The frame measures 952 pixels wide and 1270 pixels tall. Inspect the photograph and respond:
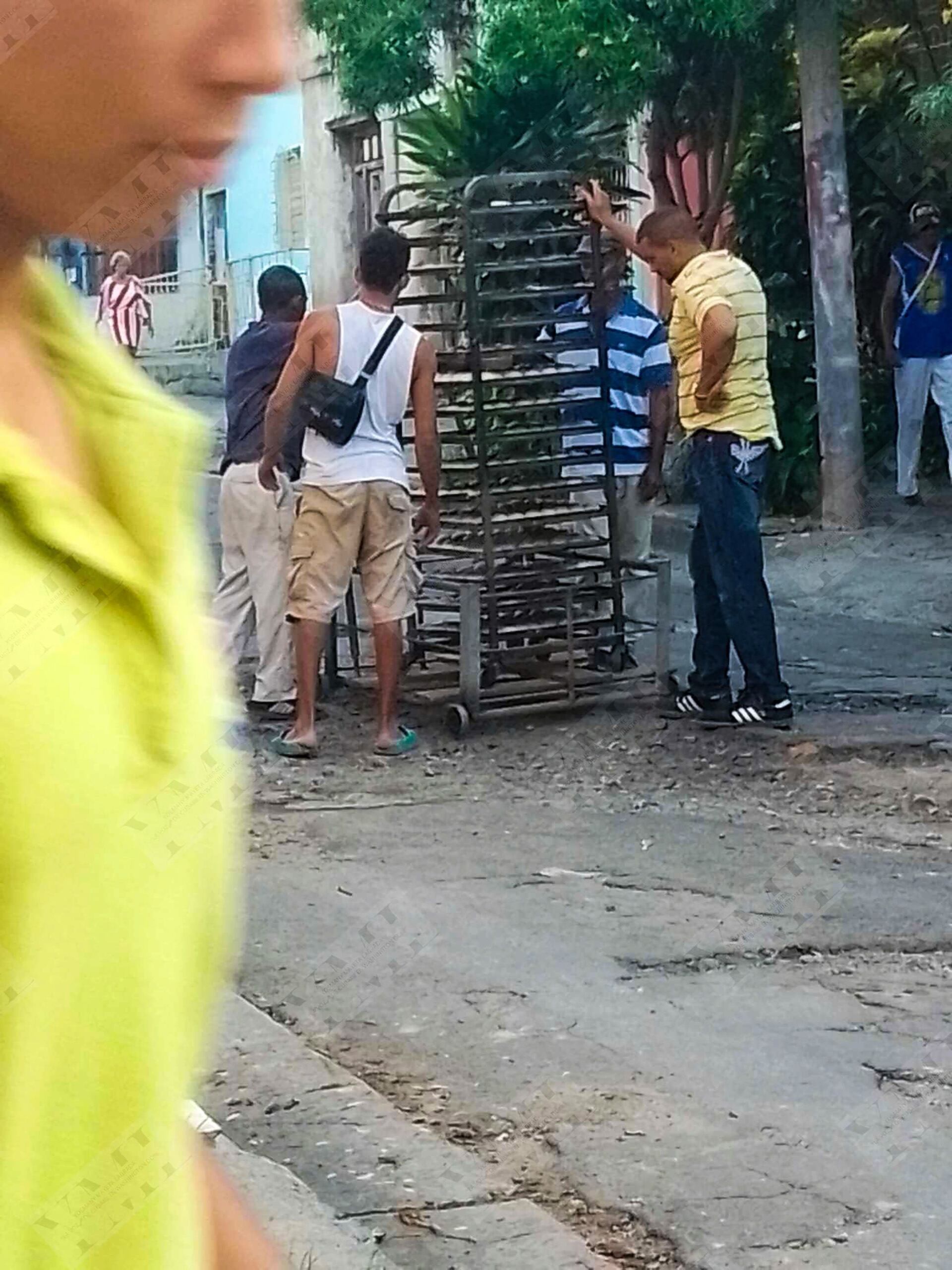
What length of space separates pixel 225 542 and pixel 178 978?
789cm

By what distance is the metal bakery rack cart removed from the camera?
8.12 m

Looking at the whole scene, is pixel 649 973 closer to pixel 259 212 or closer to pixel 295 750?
pixel 295 750

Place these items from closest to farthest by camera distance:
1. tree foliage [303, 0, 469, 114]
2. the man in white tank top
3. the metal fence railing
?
1. the man in white tank top
2. tree foliage [303, 0, 469, 114]
3. the metal fence railing

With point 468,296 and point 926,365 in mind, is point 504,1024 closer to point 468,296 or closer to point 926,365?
point 468,296

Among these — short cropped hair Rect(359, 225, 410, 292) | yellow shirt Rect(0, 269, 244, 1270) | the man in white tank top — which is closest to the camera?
yellow shirt Rect(0, 269, 244, 1270)

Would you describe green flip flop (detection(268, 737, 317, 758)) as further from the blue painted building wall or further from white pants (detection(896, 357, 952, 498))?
the blue painted building wall

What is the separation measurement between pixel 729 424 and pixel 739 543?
17.2 inches

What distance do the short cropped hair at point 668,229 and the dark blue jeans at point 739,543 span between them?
2.38 ft

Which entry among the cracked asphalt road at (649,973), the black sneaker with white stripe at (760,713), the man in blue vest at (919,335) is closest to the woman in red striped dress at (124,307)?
the black sneaker with white stripe at (760,713)

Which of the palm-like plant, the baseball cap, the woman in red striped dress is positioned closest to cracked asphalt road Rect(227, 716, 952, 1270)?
the palm-like plant

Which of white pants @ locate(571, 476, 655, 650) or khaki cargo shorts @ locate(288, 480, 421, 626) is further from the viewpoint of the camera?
white pants @ locate(571, 476, 655, 650)

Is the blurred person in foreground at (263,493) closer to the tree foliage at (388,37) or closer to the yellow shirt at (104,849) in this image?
the tree foliage at (388,37)

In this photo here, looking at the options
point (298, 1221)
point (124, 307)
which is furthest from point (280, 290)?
point (124, 307)

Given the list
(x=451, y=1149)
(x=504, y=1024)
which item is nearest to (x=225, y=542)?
(x=504, y=1024)
